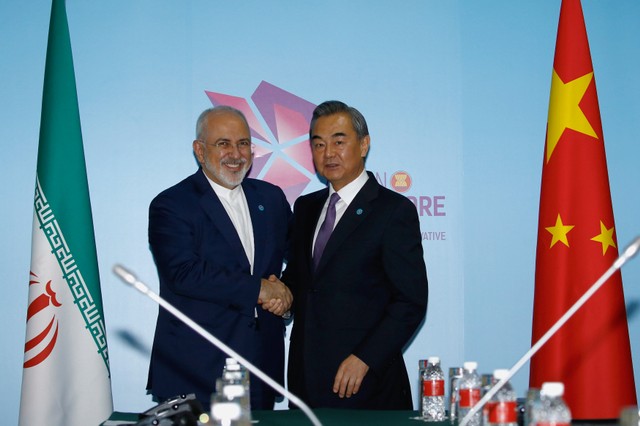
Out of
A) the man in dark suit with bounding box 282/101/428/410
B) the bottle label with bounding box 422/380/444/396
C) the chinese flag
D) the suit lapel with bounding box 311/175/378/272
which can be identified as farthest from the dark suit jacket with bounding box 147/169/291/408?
the chinese flag

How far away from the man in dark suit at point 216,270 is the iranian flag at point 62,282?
2.06 ft

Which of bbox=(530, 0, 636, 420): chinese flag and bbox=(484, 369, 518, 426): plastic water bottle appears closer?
bbox=(484, 369, 518, 426): plastic water bottle

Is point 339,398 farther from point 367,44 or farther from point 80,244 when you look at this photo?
point 367,44

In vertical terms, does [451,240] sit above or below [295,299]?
above

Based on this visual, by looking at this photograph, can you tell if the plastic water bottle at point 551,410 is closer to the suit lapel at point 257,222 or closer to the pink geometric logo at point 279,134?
the suit lapel at point 257,222

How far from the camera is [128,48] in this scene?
14.8 feet

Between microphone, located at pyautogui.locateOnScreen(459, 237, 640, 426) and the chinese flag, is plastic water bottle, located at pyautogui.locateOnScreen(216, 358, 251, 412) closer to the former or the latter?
microphone, located at pyautogui.locateOnScreen(459, 237, 640, 426)

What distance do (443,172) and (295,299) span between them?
1454 millimetres

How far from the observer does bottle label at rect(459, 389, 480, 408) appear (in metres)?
2.28

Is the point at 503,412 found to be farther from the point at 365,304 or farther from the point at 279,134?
the point at 279,134

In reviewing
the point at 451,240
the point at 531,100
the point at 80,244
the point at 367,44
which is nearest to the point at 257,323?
the point at 80,244

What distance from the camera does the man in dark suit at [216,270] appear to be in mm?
3352

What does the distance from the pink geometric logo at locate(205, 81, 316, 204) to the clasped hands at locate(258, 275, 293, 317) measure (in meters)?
1.11

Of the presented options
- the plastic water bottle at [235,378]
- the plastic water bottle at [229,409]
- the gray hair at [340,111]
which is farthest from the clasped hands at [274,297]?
the plastic water bottle at [229,409]
